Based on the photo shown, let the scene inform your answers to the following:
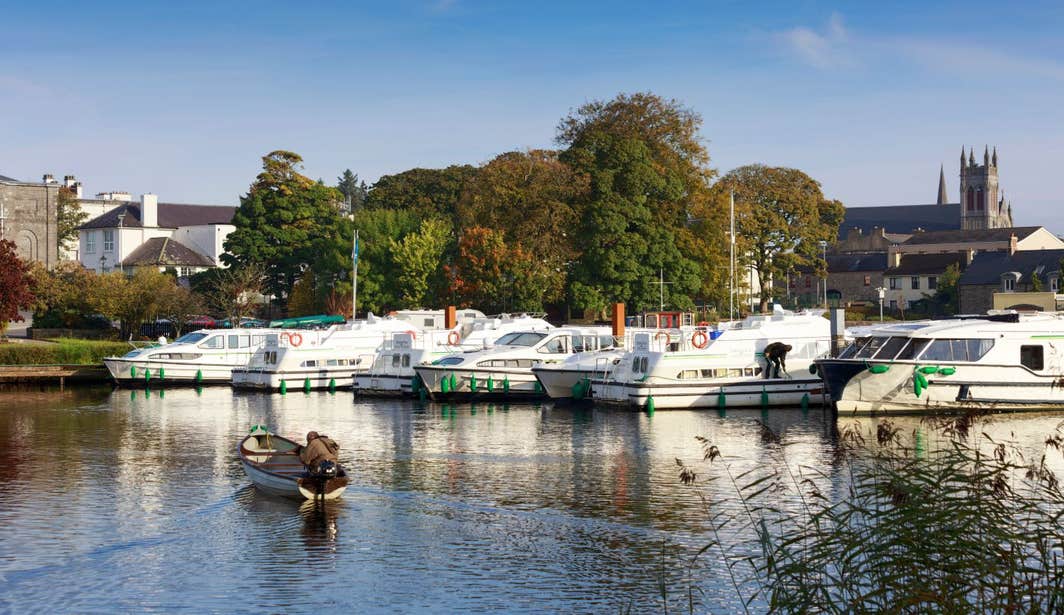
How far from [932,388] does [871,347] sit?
2.65 metres

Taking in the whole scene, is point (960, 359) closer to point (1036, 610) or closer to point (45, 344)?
point (1036, 610)

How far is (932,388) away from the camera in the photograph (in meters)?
44.2

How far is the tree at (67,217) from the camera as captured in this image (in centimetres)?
15075

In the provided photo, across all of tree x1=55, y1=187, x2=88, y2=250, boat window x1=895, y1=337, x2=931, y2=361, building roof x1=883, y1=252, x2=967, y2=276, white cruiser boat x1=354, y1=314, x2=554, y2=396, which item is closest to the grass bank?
white cruiser boat x1=354, y1=314, x2=554, y2=396

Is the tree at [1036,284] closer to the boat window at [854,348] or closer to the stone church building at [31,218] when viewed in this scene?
the boat window at [854,348]

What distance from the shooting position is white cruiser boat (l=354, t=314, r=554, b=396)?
57.9 meters

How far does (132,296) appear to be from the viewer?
85312mm

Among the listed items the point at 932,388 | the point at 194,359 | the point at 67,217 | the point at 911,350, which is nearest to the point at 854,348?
the point at 911,350

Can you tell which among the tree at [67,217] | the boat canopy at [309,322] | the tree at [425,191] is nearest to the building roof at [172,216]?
the tree at [67,217]

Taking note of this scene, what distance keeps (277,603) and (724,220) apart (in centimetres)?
7047

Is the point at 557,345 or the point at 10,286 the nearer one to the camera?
the point at 557,345

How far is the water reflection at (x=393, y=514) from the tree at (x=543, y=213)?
36846 millimetres

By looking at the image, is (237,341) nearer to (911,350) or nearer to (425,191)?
(911,350)

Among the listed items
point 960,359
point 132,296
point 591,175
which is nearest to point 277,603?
point 960,359
